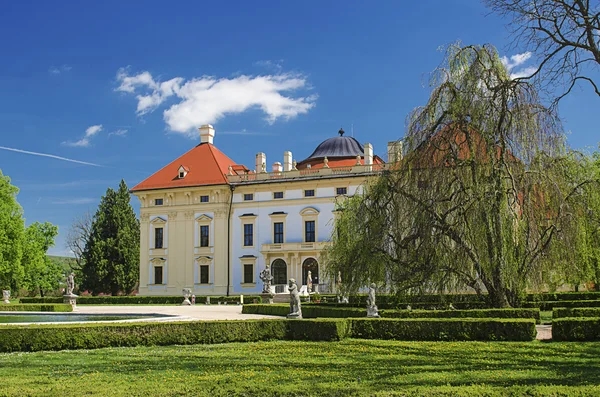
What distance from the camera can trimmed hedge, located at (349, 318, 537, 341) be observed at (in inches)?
541

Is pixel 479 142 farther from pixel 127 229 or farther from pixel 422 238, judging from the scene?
pixel 127 229

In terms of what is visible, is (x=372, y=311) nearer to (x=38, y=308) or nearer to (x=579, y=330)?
(x=579, y=330)

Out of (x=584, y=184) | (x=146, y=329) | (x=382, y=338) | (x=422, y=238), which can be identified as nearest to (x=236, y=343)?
(x=146, y=329)

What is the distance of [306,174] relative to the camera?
4553 centimetres

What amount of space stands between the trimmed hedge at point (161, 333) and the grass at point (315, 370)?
55 centimetres

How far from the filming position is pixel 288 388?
7.81 metres

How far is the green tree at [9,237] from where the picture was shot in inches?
1725

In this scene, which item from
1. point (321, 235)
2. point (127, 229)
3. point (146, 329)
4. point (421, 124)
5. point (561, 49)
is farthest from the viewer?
point (127, 229)

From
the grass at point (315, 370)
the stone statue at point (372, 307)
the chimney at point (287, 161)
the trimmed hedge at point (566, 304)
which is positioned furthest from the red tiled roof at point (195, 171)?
the grass at point (315, 370)

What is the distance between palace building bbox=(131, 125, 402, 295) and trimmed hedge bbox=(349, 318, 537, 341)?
29.3 meters

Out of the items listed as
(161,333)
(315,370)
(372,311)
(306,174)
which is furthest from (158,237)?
(315,370)

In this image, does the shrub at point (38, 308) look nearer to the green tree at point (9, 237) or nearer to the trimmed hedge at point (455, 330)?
the green tree at point (9, 237)

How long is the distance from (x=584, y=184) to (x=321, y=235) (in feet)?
90.9

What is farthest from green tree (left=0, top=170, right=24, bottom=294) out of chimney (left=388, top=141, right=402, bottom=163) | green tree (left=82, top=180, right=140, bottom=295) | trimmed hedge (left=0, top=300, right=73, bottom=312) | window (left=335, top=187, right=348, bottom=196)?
chimney (left=388, top=141, right=402, bottom=163)
